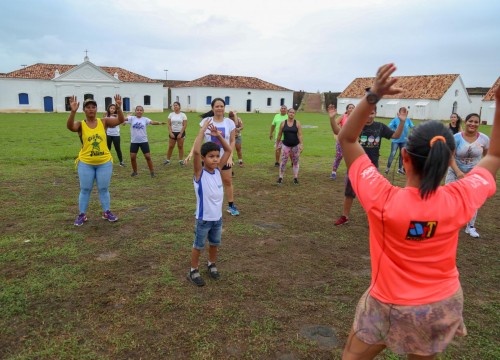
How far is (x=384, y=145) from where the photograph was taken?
1780cm

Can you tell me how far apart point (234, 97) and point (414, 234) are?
2229 inches

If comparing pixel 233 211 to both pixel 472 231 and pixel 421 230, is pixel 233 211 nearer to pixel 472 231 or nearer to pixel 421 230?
pixel 472 231

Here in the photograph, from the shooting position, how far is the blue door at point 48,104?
147 feet

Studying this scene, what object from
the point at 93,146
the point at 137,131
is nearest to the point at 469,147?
the point at 93,146

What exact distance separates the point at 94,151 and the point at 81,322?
122 inches

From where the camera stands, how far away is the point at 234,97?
56.8 metres

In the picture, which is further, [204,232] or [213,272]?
[213,272]

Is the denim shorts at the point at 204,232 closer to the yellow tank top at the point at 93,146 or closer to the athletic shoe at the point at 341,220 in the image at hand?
the yellow tank top at the point at 93,146

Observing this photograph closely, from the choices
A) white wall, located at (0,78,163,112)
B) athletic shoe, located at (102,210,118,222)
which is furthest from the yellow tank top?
white wall, located at (0,78,163,112)

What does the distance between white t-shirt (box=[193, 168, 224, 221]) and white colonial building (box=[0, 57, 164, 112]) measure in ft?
145

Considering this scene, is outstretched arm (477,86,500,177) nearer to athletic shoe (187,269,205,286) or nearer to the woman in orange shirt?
the woman in orange shirt

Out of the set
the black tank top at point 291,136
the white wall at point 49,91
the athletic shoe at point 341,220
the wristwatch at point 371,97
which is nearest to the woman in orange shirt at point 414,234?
the wristwatch at point 371,97

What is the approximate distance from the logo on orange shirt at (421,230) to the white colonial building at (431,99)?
149ft

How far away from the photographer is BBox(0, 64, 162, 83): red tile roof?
4434 centimetres
